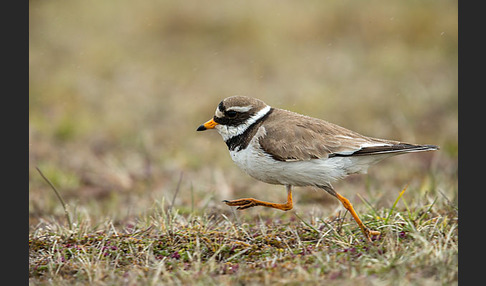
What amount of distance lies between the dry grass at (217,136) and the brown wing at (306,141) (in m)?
0.67

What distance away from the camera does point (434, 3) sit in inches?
588

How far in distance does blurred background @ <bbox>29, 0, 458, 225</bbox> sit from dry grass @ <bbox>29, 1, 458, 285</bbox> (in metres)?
0.04

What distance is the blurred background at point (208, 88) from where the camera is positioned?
9062 mm

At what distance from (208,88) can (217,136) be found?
1.68m

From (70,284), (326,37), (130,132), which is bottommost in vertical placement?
(70,284)

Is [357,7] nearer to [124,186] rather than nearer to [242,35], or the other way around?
[242,35]

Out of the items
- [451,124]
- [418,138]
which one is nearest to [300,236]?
[418,138]

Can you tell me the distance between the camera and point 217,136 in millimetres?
11281

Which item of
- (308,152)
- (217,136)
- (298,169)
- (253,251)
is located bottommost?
(253,251)

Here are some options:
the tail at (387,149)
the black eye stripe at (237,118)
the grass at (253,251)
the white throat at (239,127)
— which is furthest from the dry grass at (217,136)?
the black eye stripe at (237,118)

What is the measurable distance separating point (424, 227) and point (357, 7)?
1027cm

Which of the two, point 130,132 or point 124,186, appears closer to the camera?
point 124,186

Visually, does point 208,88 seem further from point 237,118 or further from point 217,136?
point 237,118

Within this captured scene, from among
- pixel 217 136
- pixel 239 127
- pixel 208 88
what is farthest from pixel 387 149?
pixel 208 88
